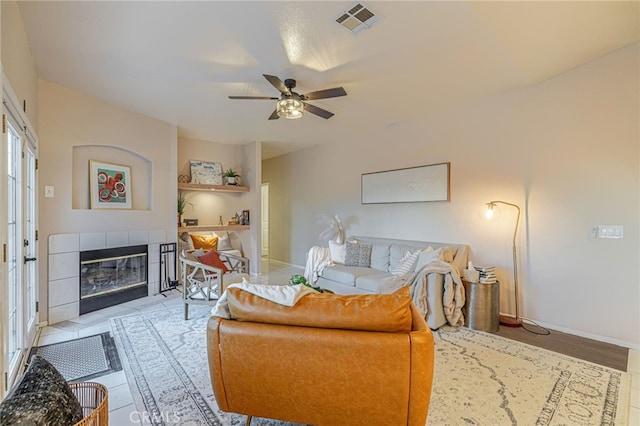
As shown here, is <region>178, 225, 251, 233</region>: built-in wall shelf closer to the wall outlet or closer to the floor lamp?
the floor lamp

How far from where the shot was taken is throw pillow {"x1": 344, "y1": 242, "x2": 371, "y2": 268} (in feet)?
14.3

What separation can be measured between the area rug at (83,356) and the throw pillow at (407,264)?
3.06m

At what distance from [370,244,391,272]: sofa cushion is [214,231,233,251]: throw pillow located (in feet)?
10.0

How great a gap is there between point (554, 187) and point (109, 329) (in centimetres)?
505

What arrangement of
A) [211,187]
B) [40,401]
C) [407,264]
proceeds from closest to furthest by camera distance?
[40,401] → [407,264] → [211,187]

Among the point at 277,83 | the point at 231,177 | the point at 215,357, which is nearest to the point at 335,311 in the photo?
the point at 215,357

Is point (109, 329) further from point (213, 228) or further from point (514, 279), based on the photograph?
point (514, 279)

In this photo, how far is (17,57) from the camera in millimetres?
2227

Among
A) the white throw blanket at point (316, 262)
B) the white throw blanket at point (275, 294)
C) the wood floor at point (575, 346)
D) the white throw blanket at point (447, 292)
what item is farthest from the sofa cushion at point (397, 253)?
the white throw blanket at point (275, 294)

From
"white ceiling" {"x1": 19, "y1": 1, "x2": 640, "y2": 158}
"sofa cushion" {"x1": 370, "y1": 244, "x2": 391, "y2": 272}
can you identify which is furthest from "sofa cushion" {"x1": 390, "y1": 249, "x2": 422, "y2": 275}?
"white ceiling" {"x1": 19, "y1": 1, "x2": 640, "y2": 158}

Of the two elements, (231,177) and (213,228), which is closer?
(213,228)

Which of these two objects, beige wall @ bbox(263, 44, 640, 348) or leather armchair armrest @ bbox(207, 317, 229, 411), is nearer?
leather armchair armrest @ bbox(207, 317, 229, 411)

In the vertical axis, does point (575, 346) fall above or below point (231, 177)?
below

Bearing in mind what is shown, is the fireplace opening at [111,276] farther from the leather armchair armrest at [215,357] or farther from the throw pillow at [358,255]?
the leather armchair armrest at [215,357]
